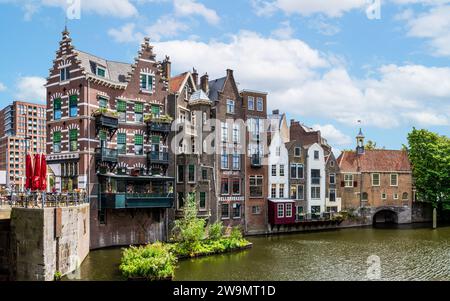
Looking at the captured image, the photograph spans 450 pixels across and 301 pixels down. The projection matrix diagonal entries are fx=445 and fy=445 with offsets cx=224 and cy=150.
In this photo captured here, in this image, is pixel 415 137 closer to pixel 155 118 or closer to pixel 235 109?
pixel 235 109

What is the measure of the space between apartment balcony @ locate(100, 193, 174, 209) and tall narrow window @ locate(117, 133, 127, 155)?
5.10 m

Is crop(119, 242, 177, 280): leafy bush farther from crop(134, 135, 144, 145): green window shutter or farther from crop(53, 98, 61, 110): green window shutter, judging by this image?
crop(53, 98, 61, 110): green window shutter

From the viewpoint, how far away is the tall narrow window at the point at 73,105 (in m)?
44.8

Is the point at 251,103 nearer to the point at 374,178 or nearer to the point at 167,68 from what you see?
the point at 167,68

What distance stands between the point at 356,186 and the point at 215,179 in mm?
29883

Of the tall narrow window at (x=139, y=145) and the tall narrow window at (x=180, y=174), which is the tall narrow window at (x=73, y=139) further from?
the tall narrow window at (x=180, y=174)

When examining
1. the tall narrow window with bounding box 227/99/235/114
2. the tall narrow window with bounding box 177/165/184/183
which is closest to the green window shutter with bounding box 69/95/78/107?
the tall narrow window with bounding box 177/165/184/183

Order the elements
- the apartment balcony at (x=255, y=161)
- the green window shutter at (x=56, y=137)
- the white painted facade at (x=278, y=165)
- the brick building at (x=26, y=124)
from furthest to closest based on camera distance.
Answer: the brick building at (x=26, y=124), the white painted facade at (x=278, y=165), the apartment balcony at (x=255, y=161), the green window shutter at (x=56, y=137)

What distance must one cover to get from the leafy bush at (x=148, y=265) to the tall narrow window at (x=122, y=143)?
1700cm

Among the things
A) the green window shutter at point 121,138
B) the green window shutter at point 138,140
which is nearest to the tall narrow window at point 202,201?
the green window shutter at point 138,140

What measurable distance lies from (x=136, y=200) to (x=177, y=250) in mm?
8499

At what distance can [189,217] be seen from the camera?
4219 cm

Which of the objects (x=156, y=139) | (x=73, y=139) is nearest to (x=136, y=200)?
(x=156, y=139)

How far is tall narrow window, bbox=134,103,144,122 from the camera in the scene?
48.3 m
